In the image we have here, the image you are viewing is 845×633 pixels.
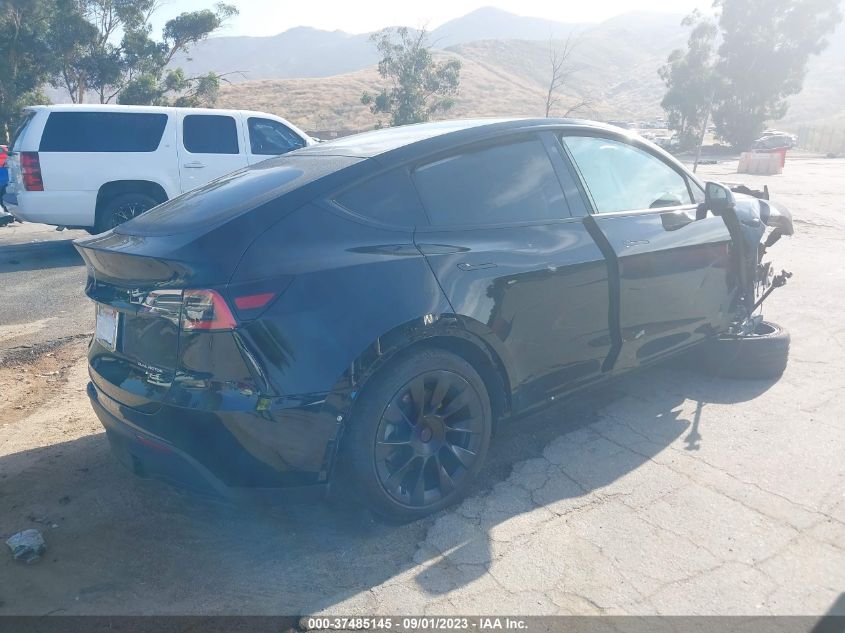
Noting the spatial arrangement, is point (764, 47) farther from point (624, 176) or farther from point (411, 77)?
point (624, 176)

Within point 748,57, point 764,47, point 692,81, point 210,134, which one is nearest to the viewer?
point 210,134

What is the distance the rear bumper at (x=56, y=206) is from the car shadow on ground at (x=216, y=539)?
6.61m

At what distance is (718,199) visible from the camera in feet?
15.0

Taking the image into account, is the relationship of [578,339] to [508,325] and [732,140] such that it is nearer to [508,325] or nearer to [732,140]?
[508,325]

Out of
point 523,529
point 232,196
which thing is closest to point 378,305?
point 232,196

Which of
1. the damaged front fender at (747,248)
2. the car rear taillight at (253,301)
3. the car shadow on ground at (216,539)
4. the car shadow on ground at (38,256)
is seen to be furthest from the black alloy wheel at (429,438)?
the car shadow on ground at (38,256)

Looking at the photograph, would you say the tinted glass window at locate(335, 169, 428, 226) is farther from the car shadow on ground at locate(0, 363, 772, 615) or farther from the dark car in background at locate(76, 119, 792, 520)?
the car shadow on ground at locate(0, 363, 772, 615)

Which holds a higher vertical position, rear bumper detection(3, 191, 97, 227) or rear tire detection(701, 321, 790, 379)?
rear bumper detection(3, 191, 97, 227)

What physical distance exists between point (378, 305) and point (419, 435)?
2.16ft

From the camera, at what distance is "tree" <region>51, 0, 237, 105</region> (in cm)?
2662

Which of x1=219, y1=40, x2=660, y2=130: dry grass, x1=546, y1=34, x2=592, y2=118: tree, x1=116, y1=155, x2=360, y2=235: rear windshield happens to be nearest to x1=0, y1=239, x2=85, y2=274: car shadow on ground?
x1=116, y1=155, x2=360, y2=235: rear windshield

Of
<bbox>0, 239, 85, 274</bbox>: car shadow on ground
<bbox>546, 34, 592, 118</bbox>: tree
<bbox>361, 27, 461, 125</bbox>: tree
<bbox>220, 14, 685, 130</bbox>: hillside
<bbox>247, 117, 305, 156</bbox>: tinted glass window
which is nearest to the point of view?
<bbox>0, 239, 85, 274</bbox>: car shadow on ground

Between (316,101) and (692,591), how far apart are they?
56.0 m

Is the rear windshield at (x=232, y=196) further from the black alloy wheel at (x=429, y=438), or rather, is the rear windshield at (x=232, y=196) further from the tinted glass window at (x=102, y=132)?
the tinted glass window at (x=102, y=132)
